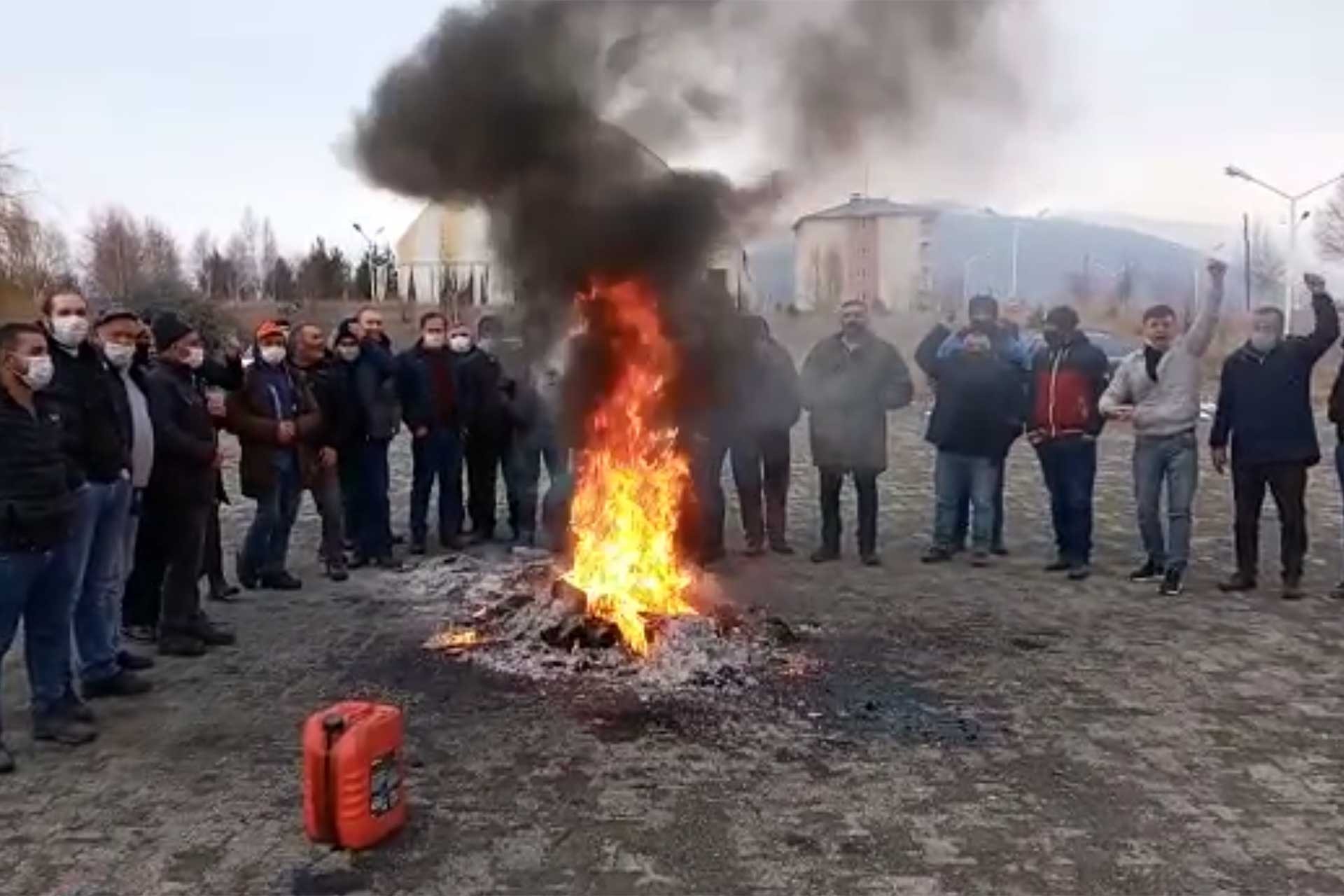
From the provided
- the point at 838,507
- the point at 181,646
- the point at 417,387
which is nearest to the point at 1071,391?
the point at 838,507

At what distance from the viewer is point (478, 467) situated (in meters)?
10.6

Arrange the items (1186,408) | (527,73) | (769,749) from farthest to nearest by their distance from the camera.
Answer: (1186,408), (527,73), (769,749)

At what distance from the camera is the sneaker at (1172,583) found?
8711 mm

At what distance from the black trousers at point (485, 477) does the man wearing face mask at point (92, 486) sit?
3.97 metres

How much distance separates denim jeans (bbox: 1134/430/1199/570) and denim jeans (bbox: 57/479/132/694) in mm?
6541

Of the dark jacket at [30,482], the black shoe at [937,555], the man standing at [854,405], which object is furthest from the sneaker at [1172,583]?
the dark jacket at [30,482]

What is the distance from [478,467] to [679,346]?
3.03 metres

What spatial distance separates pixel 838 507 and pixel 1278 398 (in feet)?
10.7

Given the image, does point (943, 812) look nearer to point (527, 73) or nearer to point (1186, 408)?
point (527, 73)

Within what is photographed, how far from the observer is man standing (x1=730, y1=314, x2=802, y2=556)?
978 cm

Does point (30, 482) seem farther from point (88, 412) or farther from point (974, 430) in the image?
point (974, 430)

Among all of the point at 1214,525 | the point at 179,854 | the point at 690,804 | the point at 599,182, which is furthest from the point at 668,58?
the point at 1214,525

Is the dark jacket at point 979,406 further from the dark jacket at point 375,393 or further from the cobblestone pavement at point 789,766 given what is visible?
the dark jacket at point 375,393

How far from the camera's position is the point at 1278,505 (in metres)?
8.65
